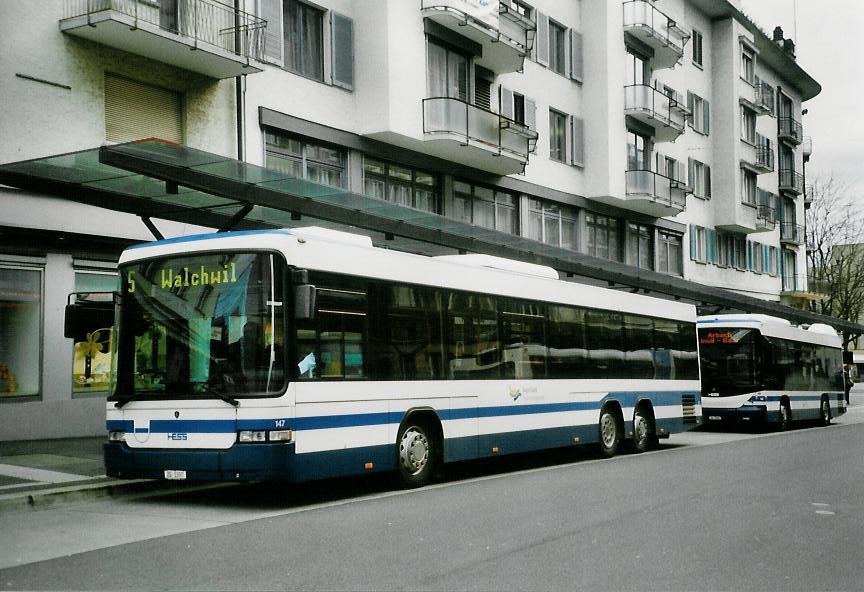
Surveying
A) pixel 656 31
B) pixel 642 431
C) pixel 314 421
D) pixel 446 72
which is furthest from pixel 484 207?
pixel 314 421

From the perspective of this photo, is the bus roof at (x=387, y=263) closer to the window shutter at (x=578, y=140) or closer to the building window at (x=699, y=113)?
the window shutter at (x=578, y=140)

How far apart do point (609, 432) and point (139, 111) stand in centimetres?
1040

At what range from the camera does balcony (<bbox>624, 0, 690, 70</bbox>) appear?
36469mm

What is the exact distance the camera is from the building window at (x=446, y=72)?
26203mm

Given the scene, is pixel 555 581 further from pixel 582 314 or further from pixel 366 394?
pixel 582 314

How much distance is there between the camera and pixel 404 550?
804 centimetres

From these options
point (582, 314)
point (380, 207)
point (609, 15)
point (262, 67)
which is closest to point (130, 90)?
point (262, 67)

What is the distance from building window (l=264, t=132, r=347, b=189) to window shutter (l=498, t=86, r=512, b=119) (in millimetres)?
7649

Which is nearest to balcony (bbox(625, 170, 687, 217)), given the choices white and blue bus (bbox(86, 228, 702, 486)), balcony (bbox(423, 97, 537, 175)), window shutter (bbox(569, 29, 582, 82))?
window shutter (bbox(569, 29, 582, 82))

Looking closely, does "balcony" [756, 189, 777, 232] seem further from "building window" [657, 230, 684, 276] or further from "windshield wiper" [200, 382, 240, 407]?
"windshield wiper" [200, 382, 240, 407]

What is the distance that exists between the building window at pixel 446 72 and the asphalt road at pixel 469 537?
47.5 ft

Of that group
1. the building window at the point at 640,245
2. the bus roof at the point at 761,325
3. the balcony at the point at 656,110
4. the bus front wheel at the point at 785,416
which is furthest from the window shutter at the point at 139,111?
the building window at the point at 640,245

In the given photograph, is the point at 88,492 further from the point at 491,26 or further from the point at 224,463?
the point at 491,26

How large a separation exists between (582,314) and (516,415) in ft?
9.45
